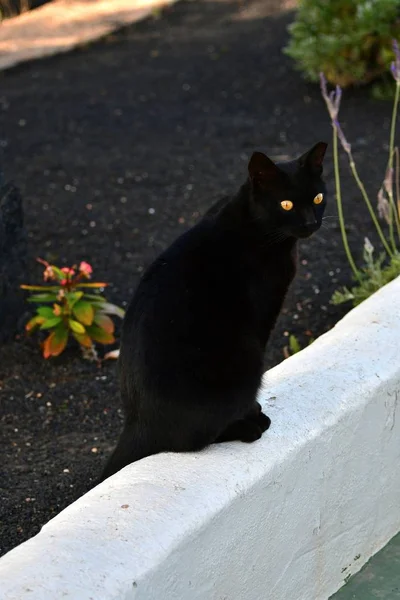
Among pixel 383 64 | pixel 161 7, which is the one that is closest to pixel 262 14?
pixel 161 7

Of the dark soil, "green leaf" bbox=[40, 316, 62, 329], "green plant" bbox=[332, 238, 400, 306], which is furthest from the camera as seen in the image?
"green plant" bbox=[332, 238, 400, 306]

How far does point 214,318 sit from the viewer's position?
8.22 feet

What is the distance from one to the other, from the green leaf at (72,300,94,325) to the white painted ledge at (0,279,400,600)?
104 centimetres

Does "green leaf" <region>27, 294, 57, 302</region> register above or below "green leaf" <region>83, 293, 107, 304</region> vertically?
above

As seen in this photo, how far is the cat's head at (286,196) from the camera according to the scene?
104 inches

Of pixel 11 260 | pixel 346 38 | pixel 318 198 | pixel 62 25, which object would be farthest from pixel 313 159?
pixel 62 25

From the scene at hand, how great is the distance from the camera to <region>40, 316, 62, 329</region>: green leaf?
12.3 ft

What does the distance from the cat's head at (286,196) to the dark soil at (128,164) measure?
3.39 ft

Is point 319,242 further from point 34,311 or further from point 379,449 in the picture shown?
point 379,449

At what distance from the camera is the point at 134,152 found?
6.03 meters

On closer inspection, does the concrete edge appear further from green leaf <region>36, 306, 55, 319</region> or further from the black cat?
the black cat

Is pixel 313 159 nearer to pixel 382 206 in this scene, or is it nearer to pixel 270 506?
pixel 270 506

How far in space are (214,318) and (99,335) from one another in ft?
4.73

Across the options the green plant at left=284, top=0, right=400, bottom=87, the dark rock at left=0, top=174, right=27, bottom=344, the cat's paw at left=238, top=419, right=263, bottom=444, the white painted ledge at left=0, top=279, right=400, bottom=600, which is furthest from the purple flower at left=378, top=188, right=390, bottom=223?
the green plant at left=284, top=0, right=400, bottom=87
